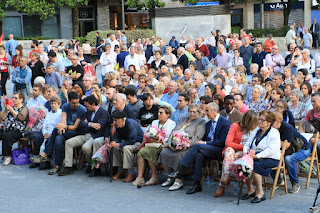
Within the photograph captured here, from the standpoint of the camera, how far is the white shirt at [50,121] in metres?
11.2

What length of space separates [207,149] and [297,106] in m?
2.71

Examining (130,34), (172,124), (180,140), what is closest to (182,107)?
(172,124)

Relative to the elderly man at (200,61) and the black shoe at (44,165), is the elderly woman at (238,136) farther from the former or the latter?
the elderly man at (200,61)

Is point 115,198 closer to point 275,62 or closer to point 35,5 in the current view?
point 275,62

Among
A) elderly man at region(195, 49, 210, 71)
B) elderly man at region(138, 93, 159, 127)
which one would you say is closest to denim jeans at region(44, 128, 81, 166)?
elderly man at region(138, 93, 159, 127)

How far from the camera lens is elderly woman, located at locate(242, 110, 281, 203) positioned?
8.20m

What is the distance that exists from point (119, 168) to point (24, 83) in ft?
22.4

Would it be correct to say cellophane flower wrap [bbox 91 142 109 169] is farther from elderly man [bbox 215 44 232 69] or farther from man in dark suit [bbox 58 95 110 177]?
elderly man [bbox 215 44 232 69]

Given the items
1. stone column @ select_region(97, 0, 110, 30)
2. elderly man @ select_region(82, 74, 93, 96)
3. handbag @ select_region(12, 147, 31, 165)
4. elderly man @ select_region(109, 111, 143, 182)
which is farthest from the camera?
stone column @ select_region(97, 0, 110, 30)

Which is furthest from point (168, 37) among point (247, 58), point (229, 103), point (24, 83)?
point (229, 103)

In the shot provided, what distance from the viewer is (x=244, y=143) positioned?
871 cm

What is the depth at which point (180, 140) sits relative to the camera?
903 cm

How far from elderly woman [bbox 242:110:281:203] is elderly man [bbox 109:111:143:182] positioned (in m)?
2.29

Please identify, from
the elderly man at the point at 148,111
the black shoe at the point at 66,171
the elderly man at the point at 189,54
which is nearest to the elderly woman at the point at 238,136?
the elderly man at the point at 148,111
